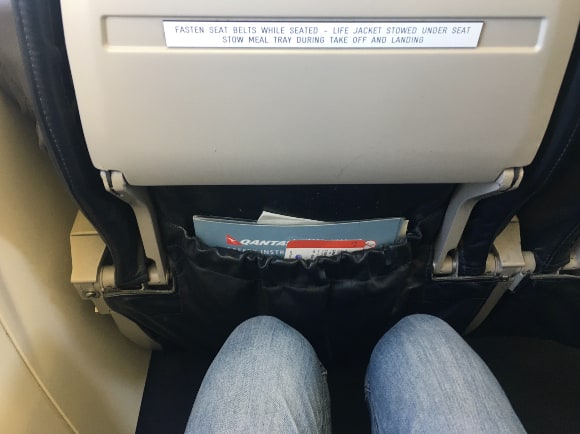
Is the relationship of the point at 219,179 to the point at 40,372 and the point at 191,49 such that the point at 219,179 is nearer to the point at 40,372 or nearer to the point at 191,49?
the point at 191,49

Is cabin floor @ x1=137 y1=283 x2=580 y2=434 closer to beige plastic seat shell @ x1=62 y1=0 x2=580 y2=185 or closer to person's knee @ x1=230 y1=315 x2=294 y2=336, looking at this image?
person's knee @ x1=230 y1=315 x2=294 y2=336

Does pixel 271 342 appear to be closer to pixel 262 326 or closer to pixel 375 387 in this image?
pixel 262 326

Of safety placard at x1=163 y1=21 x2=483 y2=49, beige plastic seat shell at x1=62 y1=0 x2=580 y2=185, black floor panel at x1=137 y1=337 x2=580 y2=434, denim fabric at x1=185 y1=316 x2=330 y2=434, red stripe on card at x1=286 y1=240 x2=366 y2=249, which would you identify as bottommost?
black floor panel at x1=137 y1=337 x2=580 y2=434

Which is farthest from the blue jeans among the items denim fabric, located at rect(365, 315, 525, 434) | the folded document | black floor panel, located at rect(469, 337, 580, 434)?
black floor panel, located at rect(469, 337, 580, 434)

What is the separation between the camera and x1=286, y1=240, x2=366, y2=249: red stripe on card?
2.37 ft

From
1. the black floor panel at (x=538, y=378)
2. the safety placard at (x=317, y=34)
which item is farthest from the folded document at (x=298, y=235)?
the black floor panel at (x=538, y=378)

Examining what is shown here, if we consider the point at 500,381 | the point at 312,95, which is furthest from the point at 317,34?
the point at 500,381

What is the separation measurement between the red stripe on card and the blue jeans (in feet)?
0.42

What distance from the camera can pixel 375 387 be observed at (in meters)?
0.74

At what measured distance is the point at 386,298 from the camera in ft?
2.64

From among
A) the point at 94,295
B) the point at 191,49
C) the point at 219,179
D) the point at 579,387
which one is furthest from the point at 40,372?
the point at 579,387

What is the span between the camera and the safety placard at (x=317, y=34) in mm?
463

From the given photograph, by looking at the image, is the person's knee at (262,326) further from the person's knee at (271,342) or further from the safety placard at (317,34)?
the safety placard at (317,34)

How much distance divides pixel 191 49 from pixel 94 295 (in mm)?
464
